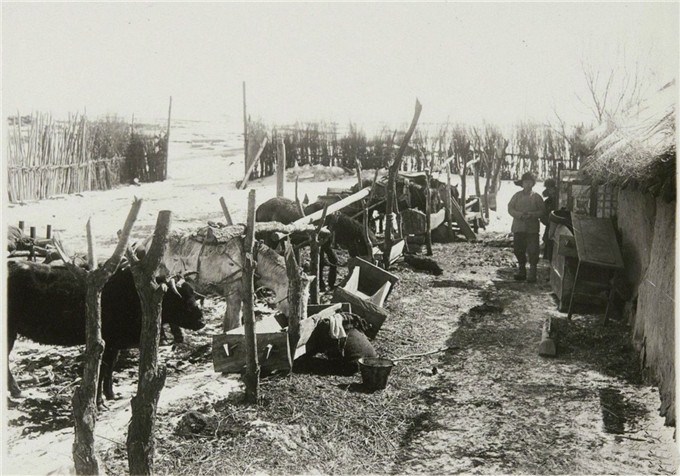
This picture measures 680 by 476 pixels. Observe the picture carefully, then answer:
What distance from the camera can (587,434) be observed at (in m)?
5.76

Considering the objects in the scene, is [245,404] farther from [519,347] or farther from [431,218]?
[431,218]

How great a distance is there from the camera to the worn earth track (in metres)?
5.29

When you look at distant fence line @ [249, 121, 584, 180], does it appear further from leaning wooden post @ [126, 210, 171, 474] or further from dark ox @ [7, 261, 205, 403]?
leaning wooden post @ [126, 210, 171, 474]

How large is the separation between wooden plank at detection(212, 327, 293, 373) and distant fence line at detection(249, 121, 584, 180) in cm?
1859

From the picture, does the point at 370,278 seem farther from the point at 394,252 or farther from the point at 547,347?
the point at 547,347

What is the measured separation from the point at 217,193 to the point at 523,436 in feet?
60.9

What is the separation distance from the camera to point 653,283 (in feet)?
24.0

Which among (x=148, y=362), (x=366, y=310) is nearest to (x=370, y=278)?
(x=366, y=310)

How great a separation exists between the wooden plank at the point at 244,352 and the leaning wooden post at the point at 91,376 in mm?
2338

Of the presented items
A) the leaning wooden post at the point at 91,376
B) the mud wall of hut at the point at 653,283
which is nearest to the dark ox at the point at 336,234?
the mud wall of hut at the point at 653,283

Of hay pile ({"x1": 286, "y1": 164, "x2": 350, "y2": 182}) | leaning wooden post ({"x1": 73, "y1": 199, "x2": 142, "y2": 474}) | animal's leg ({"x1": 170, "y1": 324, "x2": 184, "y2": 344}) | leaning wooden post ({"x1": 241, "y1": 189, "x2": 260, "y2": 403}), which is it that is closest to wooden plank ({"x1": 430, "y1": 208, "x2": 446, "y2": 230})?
animal's leg ({"x1": 170, "y1": 324, "x2": 184, "y2": 344})

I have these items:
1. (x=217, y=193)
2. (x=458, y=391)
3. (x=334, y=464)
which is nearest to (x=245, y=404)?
(x=334, y=464)

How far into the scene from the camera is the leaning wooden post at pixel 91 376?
404 centimetres

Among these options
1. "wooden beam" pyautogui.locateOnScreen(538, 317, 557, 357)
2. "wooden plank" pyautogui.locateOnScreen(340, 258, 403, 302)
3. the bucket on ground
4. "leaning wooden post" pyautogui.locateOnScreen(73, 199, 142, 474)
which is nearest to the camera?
"leaning wooden post" pyautogui.locateOnScreen(73, 199, 142, 474)
